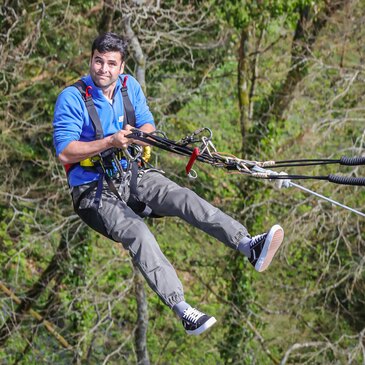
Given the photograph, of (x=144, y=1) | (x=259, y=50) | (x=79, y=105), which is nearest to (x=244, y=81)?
(x=259, y=50)

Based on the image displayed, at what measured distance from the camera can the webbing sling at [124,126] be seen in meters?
5.24

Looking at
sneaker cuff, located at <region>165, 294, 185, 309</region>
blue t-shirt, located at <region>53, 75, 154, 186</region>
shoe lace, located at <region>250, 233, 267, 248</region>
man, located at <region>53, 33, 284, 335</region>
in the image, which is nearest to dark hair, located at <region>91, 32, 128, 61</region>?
man, located at <region>53, 33, 284, 335</region>

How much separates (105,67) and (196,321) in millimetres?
1423

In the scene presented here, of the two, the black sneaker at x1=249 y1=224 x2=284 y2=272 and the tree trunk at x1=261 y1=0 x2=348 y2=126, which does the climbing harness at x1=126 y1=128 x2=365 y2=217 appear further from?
the tree trunk at x1=261 y1=0 x2=348 y2=126

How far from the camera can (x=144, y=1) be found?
1100 cm

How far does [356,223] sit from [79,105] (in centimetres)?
728

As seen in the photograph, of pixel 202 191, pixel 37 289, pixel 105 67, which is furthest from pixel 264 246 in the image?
pixel 37 289

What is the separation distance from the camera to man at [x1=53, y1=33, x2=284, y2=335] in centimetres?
500

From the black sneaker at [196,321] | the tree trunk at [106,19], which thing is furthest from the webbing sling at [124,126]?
the tree trunk at [106,19]

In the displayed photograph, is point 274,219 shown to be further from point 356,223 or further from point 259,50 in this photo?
point 259,50

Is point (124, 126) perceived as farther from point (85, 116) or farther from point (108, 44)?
point (108, 44)

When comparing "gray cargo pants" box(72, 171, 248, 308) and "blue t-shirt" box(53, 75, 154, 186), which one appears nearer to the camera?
"gray cargo pants" box(72, 171, 248, 308)

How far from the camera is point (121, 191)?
211 inches

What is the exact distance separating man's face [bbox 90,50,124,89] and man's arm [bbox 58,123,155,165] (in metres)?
0.35
